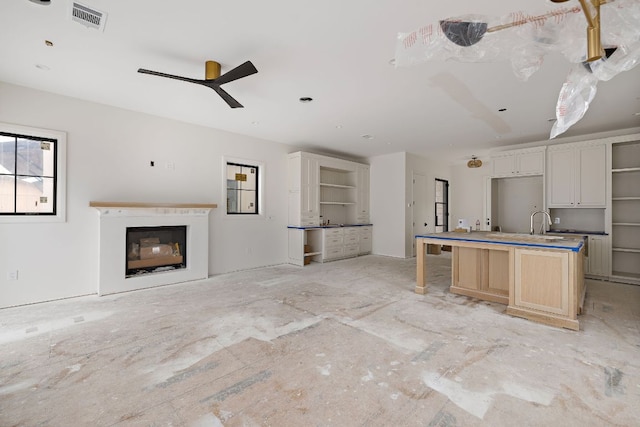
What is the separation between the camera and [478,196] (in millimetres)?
8805

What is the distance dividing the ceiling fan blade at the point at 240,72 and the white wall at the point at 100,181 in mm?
2411

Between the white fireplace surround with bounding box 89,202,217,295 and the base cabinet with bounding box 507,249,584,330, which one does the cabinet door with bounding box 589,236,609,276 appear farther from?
the white fireplace surround with bounding box 89,202,217,295

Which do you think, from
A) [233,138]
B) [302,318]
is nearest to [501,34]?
[302,318]

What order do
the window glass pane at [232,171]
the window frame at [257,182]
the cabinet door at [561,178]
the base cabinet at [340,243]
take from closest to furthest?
the cabinet door at [561,178]
the window frame at [257,182]
the window glass pane at [232,171]
the base cabinet at [340,243]

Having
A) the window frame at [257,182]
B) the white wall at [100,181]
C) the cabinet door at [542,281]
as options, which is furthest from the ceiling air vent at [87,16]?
the cabinet door at [542,281]

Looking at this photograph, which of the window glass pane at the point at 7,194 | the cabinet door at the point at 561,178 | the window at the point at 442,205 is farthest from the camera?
the window at the point at 442,205

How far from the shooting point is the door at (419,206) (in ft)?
25.3

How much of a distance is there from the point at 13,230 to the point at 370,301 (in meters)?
4.51

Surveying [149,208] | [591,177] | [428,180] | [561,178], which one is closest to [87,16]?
[149,208]

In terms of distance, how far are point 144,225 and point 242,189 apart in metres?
1.99

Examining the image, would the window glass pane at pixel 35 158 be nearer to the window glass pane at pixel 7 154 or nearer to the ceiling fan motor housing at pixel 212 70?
the window glass pane at pixel 7 154

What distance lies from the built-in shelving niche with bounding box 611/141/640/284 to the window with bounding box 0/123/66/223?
8588 mm

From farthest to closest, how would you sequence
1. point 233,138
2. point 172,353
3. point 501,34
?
point 233,138
point 172,353
point 501,34

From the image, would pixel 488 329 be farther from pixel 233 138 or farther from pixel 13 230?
pixel 13 230
